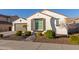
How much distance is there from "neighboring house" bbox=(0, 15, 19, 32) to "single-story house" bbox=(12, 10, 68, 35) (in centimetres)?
10

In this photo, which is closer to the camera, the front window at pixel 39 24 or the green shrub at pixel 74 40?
the green shrub at pixel 74 40

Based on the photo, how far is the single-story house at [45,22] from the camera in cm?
1067

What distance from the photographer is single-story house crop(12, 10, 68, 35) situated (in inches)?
420

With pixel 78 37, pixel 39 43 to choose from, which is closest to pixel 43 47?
pixel 39 43

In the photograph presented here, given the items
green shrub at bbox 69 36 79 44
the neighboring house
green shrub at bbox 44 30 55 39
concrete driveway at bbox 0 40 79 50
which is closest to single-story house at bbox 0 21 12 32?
the neighboring house

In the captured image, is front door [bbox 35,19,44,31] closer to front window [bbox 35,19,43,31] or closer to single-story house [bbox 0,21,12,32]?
front window [bbox 35,19,43,31]

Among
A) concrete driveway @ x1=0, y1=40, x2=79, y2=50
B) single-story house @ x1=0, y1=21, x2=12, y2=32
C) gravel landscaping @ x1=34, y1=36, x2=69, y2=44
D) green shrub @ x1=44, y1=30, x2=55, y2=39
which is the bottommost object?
concrete driveway @ x1=0, y1=40, x2=79, y2=50

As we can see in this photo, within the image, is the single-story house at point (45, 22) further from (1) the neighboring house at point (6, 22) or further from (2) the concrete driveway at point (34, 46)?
(2) the concrete driveway at point (34, 46)

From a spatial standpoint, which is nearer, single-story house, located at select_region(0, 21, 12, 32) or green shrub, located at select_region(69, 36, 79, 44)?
green shrub, located at select_region(69, 36, 79, 44)

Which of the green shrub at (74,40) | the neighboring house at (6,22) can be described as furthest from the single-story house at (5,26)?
the green shrub at (74,40)

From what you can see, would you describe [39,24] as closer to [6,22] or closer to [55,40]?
[55,40]

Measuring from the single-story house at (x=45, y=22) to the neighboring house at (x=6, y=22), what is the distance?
10 centimetres
